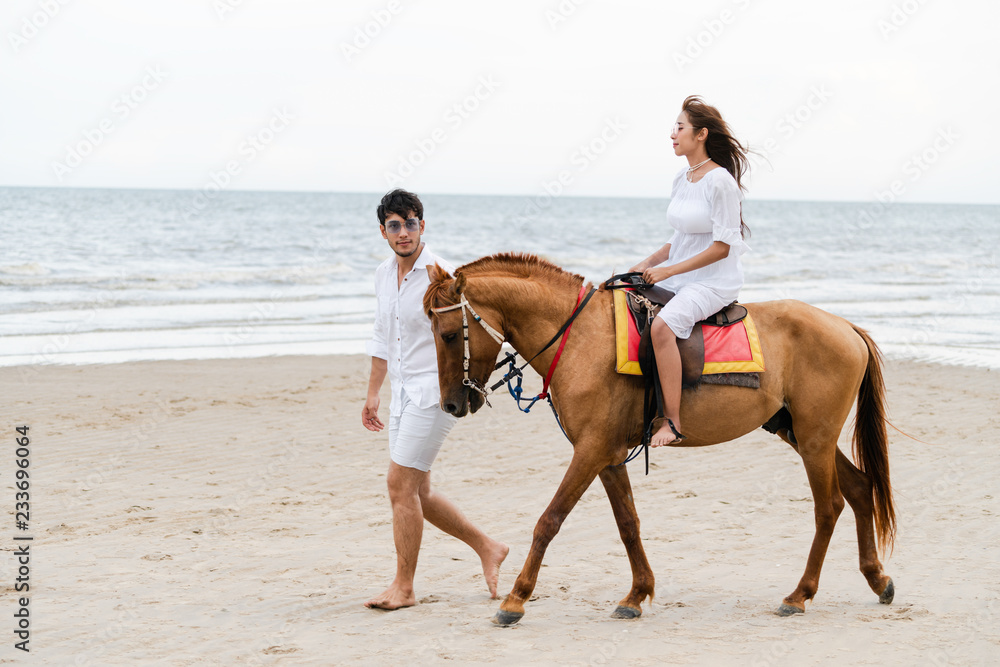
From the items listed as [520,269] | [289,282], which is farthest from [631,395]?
[289,282]

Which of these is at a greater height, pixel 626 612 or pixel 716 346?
pixel 716 346

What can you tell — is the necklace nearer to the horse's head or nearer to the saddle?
the saddle

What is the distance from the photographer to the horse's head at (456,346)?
3855mm

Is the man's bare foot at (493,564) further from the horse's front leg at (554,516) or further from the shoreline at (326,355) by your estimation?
the shoreline at (326,355)

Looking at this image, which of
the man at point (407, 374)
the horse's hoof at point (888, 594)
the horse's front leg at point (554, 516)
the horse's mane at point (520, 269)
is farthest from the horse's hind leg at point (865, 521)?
the man at point (407, 374)

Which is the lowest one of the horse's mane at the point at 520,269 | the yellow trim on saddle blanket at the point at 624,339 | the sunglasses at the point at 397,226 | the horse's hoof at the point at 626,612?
the horse's hoof at the point at 626,612

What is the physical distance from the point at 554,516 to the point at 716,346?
47.5 inches

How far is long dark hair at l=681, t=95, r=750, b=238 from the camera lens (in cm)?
419

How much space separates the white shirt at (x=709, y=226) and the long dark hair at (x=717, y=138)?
0.42 ft

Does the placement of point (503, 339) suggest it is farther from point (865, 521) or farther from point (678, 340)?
point (865, 521)

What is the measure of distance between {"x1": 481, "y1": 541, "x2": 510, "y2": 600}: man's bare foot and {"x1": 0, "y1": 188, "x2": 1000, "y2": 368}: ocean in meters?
6.66

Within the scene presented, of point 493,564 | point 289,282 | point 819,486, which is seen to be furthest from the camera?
point 289,282

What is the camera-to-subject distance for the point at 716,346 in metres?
4.25

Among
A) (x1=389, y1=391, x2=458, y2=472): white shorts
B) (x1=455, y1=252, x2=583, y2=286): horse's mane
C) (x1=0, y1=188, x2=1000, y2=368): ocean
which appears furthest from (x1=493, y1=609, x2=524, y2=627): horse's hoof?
(x1=0, y1=188, x2=1000, y2=368): ocean
